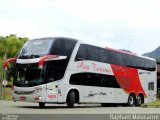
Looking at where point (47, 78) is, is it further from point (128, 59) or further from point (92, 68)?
point (128, 59)

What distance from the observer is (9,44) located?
81750mm

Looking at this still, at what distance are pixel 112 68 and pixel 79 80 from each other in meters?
4.28

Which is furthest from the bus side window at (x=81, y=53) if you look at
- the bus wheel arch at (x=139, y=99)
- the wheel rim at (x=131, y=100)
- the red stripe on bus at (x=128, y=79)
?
the bus wheel arch at (x=139, y=99)

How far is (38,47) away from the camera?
899 inches

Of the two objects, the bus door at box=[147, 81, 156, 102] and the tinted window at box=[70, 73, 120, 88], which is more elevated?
the tinted window at box=[70, 73, 120, 88]

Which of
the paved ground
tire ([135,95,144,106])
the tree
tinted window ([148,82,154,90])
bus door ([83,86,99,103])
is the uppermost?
the tree

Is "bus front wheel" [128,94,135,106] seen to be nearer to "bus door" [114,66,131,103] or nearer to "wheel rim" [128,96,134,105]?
"wheel rim" [128,96,134,105]

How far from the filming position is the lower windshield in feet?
72.2

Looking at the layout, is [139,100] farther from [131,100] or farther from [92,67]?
[92,67]

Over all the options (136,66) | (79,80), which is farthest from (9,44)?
(79,80)

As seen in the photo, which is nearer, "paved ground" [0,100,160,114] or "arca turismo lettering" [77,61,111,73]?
"paved ground" [0,100,160,114]

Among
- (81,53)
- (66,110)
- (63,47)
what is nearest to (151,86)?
(81,53)

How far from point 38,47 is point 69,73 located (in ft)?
7.84

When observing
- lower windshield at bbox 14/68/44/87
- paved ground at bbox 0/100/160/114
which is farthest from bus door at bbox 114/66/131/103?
lower windshield at bbox 14/68/44/87
